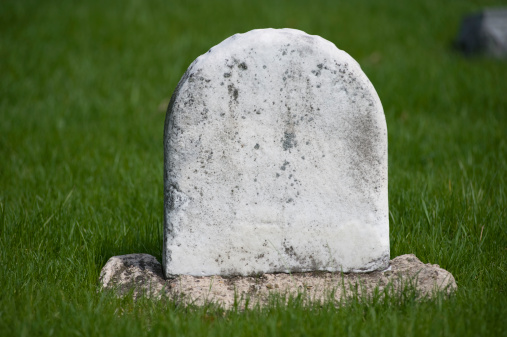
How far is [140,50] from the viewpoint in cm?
711

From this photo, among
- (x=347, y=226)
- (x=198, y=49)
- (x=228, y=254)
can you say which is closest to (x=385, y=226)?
(x=347, y=226)

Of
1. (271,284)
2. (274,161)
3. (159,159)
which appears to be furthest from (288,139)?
(159,159)

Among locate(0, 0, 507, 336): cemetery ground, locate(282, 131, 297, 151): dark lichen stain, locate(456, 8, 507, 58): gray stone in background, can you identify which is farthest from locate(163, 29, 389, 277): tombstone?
locate(456, 8, 507, 58): gray stone in background

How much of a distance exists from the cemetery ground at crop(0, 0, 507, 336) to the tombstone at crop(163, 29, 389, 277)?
0.27 m

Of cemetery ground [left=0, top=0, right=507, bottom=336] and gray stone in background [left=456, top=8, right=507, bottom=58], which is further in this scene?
gray stone in background [left=456, top=8, right=507, bottom=58]

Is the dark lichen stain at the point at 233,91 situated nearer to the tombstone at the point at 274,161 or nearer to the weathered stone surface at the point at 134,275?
the tombstone at the point at 274,161

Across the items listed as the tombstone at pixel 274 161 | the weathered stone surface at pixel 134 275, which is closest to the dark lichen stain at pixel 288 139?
the tombstone at pixel 274 161

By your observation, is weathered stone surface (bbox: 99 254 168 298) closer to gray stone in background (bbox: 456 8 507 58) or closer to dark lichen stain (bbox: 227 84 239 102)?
dark lichen stain (bbox: 227 84 239 102)

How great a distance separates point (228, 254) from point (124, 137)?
2.81 m

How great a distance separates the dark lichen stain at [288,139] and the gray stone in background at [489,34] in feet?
21.6

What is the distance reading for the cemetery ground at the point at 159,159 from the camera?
2209mm

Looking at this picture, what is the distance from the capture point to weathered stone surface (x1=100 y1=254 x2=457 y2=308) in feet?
7.79

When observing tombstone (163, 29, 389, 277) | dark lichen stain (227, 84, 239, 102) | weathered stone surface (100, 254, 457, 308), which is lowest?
weathered stone surface (100, 254, 457, 308)

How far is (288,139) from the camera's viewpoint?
245 cm
